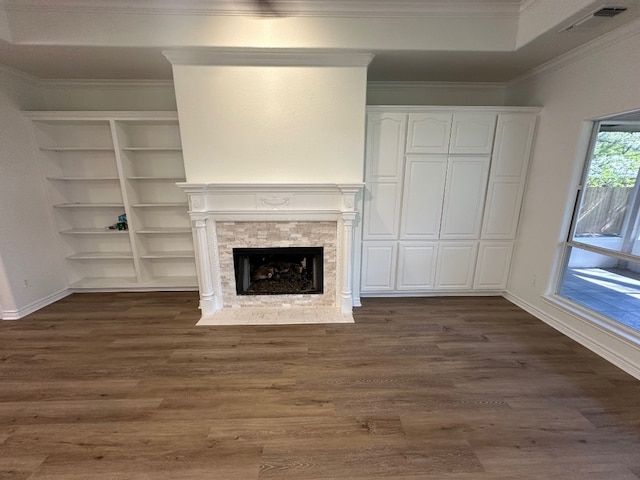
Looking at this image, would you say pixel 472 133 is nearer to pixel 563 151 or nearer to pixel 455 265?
pixel 563 151

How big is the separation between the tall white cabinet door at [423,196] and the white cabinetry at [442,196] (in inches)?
0.4

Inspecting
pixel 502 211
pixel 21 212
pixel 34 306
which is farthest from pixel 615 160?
pixel 34 306

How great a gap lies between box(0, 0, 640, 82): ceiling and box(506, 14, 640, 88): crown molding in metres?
0.08

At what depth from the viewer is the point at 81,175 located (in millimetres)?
3531

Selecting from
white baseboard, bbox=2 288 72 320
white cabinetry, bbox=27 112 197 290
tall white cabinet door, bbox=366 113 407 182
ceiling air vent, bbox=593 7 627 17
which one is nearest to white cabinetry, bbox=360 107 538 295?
tall white cabinet door, bbox=366 113 407 182

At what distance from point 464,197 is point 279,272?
2.36 m

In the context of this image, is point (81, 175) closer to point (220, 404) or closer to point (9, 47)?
point (9, 47)

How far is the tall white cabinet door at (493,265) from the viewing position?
340 centimetres

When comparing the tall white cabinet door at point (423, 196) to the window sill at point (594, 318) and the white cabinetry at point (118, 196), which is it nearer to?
the window sill at point (594, 318)

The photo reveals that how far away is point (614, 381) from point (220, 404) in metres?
2.95

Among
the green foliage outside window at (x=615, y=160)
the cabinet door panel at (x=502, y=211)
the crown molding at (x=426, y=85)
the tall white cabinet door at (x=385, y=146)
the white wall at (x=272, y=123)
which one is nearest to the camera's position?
the green foliage outside window at (x=615, y=160)

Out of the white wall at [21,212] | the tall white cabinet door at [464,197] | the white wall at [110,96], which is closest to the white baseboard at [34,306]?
the white wall at [21,212]

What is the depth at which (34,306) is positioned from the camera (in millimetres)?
3176

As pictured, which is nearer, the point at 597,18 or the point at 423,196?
the point at 597,18
